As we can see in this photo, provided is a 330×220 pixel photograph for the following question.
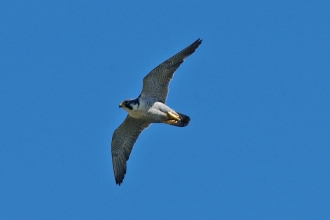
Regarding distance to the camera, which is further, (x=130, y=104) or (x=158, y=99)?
(x=158, y=99)

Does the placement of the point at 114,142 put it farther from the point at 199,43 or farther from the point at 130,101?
the point at 199,43

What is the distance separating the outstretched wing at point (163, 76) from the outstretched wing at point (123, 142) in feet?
3.49

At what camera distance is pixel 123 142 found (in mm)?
20406

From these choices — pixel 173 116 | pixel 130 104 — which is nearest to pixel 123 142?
pixel 130 104

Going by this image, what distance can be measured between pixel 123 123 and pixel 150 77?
168 cm

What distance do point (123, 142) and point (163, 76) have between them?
2306 mm

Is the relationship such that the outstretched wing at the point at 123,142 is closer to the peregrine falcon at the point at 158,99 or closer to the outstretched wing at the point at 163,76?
the peregrine falcon at the point at 158,99

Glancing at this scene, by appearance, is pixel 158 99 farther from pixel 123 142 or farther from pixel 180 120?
pixel 123 142

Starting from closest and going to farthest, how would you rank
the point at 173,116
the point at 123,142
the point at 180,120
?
the point at 173,116 < the point at 180,120 < the point at 123,142

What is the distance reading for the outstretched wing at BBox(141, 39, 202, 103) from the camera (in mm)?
19047

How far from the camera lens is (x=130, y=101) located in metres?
19.1

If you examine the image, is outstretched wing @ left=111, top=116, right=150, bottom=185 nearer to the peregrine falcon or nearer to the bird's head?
the peregrine falcon

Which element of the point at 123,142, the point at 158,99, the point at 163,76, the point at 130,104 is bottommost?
the point at 123,142

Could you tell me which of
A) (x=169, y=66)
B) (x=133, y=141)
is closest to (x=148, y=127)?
(x=133, y=141)
